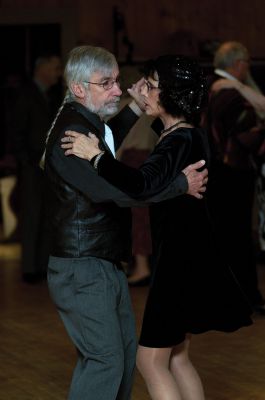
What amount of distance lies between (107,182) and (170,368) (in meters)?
0.83

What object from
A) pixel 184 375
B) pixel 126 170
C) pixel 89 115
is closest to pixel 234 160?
pixel 184 375

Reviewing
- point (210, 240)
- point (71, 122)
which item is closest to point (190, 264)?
point (210, 240)

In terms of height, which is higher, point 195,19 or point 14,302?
point 195,19

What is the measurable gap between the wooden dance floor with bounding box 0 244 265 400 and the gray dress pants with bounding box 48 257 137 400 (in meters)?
1.15

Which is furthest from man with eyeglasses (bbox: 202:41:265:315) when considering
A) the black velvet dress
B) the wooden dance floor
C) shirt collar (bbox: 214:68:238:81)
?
the black velvet dress

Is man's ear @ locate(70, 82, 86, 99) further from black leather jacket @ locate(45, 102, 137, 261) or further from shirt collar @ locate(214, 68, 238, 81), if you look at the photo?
shirt collar @ locate(214, 68, 238, 81)

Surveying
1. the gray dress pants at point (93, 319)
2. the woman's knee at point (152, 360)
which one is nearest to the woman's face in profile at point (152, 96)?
the gray dress pants at point (93, 319)

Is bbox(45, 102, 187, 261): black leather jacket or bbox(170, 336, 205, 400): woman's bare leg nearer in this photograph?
bbox(45, 102, 187, 261): black leather jacket

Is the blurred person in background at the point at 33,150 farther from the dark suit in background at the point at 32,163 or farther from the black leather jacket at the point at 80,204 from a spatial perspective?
the black leather jacket at the point at 80,204

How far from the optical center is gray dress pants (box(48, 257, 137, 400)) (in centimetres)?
314

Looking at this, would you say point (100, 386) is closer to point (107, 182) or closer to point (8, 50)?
point (107, 182)

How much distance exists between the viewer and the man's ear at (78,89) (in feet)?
10.4

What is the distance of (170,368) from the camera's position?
3.50 metres

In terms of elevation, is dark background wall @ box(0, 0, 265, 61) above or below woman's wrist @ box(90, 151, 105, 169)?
below
